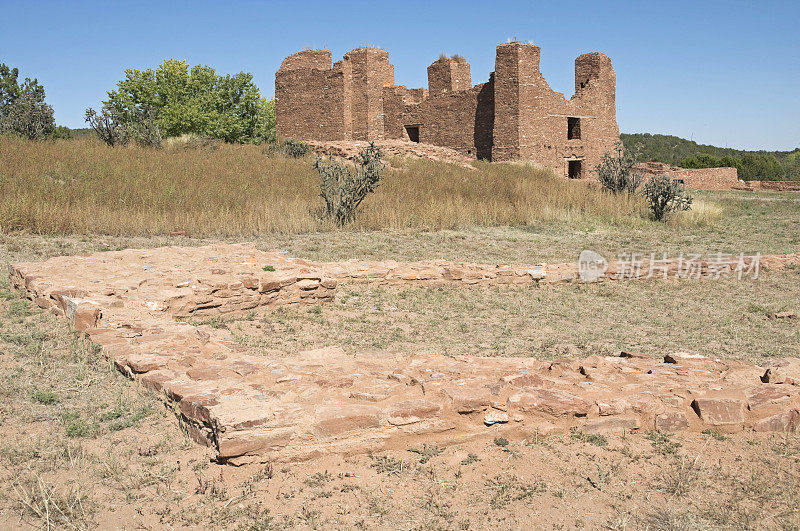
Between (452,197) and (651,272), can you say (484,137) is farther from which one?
(651,272)

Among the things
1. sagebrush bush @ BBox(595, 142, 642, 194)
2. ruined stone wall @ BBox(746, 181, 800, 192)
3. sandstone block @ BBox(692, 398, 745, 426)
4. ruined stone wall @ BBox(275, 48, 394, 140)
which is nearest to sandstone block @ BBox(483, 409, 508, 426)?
sandstone block @ BBox(692, 398, 745, 426)

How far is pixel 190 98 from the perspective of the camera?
3441cm

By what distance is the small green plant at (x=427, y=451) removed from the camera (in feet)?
10.5

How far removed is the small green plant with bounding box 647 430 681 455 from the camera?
3.29 meters

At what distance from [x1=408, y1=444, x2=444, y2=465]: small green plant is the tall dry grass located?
26.1 ft

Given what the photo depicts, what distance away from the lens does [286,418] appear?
3.07 meters

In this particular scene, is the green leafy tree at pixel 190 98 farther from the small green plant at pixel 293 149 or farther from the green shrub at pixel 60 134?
the small green plant at pixel 293 149

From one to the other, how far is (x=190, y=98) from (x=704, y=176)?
2730 cm

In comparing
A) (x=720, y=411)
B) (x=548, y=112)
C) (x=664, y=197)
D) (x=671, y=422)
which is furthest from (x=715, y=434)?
(x=548, y=112)

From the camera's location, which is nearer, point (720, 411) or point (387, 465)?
point (387, 465)

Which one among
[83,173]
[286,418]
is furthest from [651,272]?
[83,173]

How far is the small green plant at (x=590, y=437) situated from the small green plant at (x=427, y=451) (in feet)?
2.56

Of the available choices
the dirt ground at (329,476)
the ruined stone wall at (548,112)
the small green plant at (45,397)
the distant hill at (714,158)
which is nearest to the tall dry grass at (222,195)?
the ruined stone wall at (548,112)

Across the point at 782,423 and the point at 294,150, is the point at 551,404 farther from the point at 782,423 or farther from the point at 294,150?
the point at 294,150
